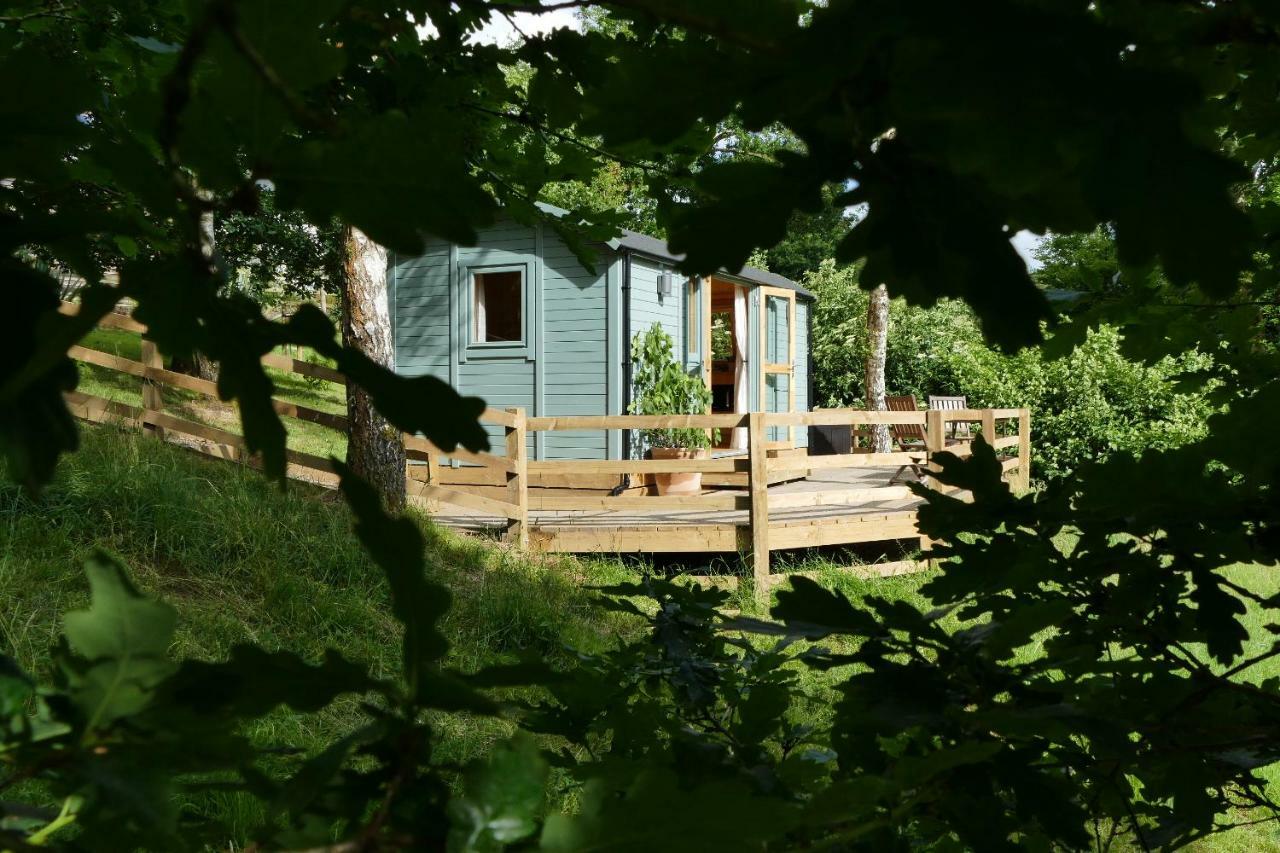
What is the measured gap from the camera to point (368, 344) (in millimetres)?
8008

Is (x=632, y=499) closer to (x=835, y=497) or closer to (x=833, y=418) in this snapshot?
(x=833, y=418)

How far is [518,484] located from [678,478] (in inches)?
114

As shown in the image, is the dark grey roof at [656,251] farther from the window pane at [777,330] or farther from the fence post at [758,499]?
the fence post at [758,499]

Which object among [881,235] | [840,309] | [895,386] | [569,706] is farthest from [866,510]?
[840,309]

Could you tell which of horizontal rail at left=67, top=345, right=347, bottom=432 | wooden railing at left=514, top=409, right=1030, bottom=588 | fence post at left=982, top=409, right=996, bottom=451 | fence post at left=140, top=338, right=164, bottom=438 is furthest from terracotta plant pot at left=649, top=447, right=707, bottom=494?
fence post at left=140, top=338, right=164, bottom=438

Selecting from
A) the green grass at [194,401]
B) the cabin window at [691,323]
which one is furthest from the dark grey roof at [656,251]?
the green grass at [194,401]

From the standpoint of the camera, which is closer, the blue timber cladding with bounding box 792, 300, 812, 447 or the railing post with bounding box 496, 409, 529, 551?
the railing post with bounding box 496, 409, 529, 551

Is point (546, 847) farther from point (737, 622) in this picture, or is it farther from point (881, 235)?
point (737, 622)

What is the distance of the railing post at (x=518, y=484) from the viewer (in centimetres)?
871

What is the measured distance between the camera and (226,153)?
434 millimetres

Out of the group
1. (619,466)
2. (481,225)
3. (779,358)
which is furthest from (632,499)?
(481,225)

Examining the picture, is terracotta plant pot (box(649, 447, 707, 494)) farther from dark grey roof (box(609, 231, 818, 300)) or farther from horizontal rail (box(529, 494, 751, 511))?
dark grey roof (box(609, 231, 818, 300))

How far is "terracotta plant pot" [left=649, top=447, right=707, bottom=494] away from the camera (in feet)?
36.4

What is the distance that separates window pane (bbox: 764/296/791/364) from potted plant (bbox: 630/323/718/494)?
3.29m
